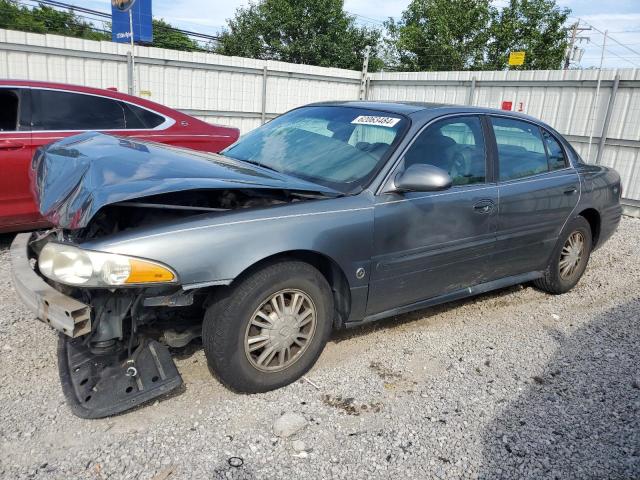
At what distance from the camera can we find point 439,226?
3.36 meters

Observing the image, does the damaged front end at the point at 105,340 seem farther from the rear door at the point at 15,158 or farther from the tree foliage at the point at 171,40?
the tree foliage at the point at 171,40

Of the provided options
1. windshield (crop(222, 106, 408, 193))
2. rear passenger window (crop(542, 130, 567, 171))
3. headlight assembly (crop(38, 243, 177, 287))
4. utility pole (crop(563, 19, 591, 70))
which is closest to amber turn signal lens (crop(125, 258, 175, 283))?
headlight assembly (crop(38, 243, 177, 287))

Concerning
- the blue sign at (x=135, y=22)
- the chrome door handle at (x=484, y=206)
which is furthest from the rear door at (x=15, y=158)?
the blue sign at (x=135, y=22)

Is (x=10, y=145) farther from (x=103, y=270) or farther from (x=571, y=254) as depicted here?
(x=571, y=254)

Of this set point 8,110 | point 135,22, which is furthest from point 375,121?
point 135,22

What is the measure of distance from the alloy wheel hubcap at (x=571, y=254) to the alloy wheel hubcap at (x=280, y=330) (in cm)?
282

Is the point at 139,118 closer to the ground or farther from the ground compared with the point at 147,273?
farther from the ground

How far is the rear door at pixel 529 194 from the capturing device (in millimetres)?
3852

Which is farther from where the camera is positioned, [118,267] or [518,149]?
[518,149]

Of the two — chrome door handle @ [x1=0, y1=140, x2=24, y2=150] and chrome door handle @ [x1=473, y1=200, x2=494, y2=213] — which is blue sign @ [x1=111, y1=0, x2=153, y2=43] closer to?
chrome door handle @ [x1=0, y1=140, x2=24, y2=150]

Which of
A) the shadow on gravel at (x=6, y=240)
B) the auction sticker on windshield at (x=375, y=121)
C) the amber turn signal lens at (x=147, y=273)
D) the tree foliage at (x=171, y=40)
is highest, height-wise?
the tree foliage at (x=171, y=40)

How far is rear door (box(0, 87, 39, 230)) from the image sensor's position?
15.4 feet

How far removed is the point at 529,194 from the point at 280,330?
2.32 metres

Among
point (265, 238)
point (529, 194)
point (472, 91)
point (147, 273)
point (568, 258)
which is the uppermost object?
point (472, 91)
